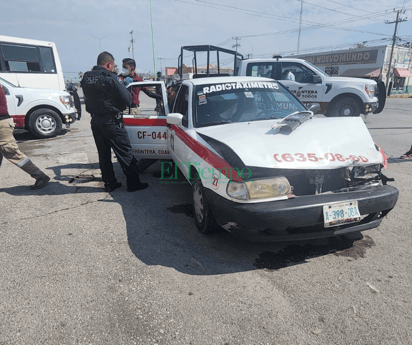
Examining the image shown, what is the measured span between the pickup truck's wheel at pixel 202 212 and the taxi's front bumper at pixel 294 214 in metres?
0.28

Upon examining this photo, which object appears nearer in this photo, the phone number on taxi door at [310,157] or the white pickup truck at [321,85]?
the phone number on taxi door at [310,157]

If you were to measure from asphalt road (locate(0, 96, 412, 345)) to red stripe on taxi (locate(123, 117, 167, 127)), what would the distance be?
1422 millimetres

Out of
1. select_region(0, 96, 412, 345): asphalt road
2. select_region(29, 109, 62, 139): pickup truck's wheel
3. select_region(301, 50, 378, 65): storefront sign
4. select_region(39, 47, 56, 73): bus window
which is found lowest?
select_region(0, 96, 412, 345): asphalt road

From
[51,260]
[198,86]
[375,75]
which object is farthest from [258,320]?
[375,75]

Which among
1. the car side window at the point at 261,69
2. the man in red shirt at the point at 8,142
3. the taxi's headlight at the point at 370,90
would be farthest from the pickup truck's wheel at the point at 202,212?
the taxi's headlight at the point at 370,90

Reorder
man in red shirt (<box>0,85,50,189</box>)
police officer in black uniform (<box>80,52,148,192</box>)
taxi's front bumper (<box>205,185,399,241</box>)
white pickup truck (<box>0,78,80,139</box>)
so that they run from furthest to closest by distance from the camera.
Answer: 1. white pickup truck (<box>0,78,80,139</box>)
2. man in red shirt (<box>0,85,50,189</box>)
3. police officer in black uniform (<box>80,52,148,192</box>)
4. taxi's front bumper (<box>205,185,399,241</box>)

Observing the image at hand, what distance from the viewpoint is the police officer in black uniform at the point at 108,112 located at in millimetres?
3947

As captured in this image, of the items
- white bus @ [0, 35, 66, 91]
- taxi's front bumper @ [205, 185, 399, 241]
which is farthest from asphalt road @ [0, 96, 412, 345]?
white bus @ [0, 35, 66, 91]

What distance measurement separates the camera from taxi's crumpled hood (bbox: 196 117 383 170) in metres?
2.51

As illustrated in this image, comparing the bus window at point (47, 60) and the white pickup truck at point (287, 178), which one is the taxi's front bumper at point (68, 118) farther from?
the white pickup truck at point (287, 178)

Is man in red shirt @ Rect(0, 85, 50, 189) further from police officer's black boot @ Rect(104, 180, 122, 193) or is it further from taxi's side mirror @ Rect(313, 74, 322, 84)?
taxi's side mirror @ Rect(313, 74, 322, 84)

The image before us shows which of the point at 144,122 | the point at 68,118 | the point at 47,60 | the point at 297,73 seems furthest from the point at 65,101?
the point at 297,73

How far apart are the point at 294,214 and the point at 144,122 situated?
310 centimetres

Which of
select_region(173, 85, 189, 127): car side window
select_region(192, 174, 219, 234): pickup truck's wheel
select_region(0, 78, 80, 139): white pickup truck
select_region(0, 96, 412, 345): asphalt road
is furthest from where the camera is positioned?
select_region(0, 78, 80, 139): white pickup truck
